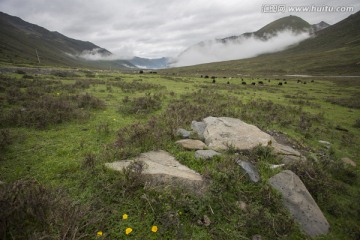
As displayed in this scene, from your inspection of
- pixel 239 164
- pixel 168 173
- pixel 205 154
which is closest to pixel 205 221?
pixel 168 173

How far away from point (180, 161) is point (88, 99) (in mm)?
9897

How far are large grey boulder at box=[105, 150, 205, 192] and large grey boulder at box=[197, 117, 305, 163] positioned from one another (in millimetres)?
2088

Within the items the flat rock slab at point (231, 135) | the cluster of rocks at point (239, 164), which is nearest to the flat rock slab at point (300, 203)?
the cluster of rocks at point (239, 164)

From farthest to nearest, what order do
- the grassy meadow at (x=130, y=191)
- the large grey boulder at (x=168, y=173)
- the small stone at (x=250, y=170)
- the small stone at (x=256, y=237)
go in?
the small stone at (x=250, y=170) < the large grey boulder at (x=168, y=173) < the small stone at (x=256, y=237) < the grassy meadow at (x=130, y=191)

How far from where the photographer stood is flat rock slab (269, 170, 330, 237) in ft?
15.7

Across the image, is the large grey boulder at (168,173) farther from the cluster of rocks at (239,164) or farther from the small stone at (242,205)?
the small stone at (242,205)

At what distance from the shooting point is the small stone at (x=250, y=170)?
5762 mm

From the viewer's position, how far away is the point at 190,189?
5047 mm

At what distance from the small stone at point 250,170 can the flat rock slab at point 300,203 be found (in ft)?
1.39

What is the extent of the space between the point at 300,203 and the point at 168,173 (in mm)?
3620

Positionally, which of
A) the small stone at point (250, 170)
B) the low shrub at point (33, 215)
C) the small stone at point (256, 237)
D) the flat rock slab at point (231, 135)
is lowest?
the small stone at point (256, 237)

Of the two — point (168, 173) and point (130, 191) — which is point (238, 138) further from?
point (130, 191)

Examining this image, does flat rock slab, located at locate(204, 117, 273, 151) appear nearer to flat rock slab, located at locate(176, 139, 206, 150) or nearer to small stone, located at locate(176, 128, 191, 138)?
flat rock slab, located at locate(176, 139, 206, 150)

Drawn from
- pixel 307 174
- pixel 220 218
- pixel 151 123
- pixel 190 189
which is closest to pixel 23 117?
pixel 151 123
